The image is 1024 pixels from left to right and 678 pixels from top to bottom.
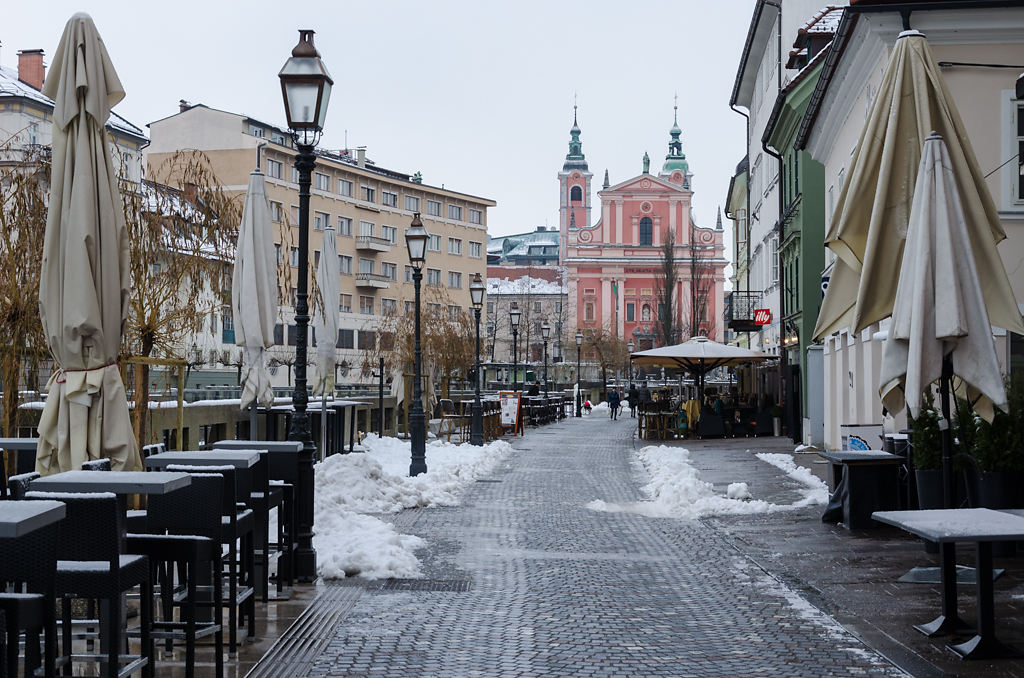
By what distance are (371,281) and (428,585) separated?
76848 millimetres

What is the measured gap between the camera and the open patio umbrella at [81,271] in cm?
822

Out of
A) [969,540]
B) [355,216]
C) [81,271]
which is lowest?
[969,540]

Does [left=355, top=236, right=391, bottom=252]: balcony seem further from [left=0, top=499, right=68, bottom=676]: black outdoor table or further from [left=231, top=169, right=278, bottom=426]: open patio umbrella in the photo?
[left=0, top=499, right=68, bottom=676]: black outdoor table

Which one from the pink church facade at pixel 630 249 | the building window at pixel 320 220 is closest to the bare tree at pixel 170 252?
the building window at pixel 320 220

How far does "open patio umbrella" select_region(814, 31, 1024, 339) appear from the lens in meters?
9.41

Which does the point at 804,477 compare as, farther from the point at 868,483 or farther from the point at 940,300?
the point at 940,300

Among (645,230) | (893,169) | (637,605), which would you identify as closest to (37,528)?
(637,605)

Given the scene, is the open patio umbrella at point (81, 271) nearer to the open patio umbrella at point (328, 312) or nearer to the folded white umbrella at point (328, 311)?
the open patio umbrella at point (328, 312)

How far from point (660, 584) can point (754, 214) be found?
3917cm

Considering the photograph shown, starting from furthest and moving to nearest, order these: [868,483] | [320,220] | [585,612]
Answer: [320,220], [868,483], [585,612]

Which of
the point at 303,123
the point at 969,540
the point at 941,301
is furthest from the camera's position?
the point at 303,123

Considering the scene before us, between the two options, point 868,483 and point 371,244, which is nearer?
point 868,483

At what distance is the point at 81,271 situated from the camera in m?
8.16

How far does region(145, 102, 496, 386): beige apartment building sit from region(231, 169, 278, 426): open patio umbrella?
49894 millimetres
